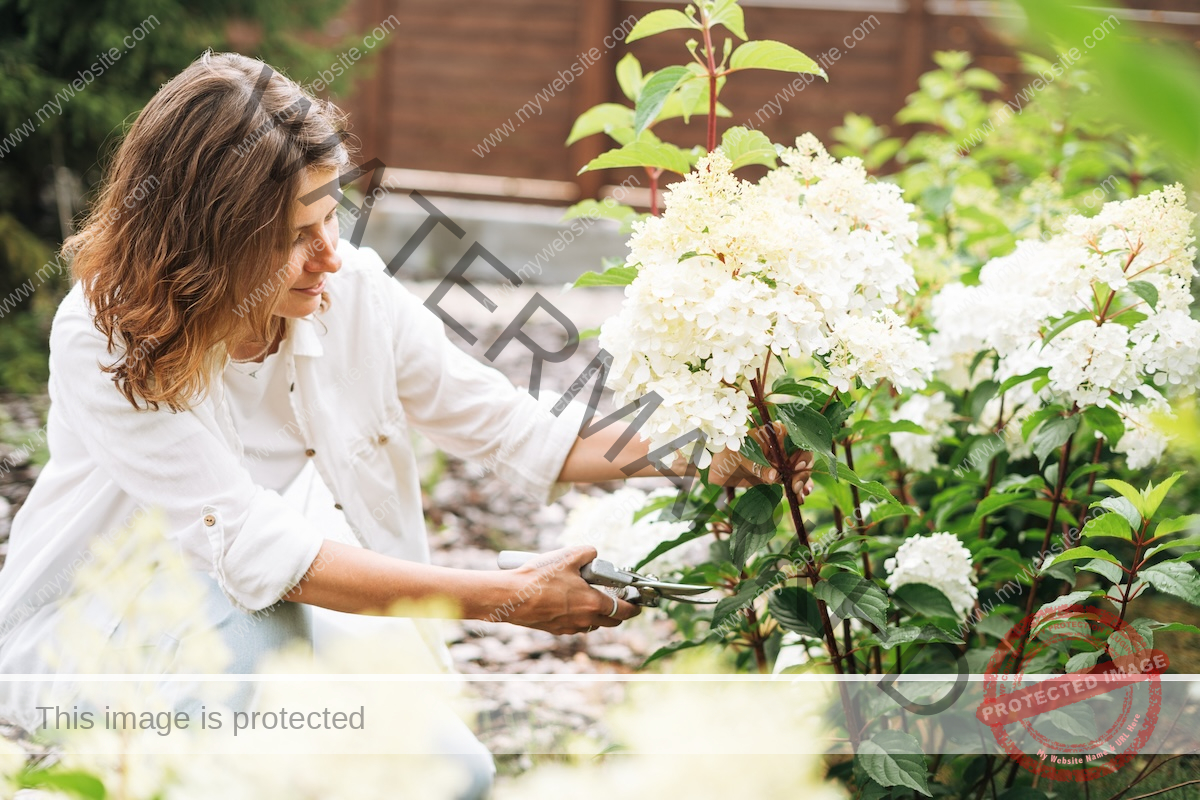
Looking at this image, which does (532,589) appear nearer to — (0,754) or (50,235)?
(0,754)

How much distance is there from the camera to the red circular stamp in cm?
123

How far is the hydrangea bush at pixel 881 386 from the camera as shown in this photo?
1121 mm

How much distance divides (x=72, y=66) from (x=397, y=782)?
4971mm

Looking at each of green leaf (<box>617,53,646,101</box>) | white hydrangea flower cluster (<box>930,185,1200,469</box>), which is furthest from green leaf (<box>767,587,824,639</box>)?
green leaf (<box>617,53,646,101</box>)

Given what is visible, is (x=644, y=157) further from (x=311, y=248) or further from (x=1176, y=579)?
(x=1176, y=579)

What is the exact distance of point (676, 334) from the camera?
3.62 ft

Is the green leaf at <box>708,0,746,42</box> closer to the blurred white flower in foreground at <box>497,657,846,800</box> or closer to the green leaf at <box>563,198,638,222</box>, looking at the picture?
the green leaf at <box>563,198,638,222</box>

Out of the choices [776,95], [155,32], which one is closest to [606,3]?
[776,95]

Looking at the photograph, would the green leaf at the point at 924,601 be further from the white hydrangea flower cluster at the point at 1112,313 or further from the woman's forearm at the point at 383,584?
the woman's forearm at the point at 383,584

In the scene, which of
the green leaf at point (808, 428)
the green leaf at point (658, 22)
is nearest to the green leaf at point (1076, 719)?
the green leaf at point (808, 428)

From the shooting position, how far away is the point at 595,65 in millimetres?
6719

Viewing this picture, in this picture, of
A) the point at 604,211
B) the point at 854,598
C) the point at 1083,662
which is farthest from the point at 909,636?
the point at 604,211

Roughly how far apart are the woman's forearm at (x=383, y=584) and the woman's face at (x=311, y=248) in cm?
38

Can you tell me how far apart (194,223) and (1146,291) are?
1298 mm
